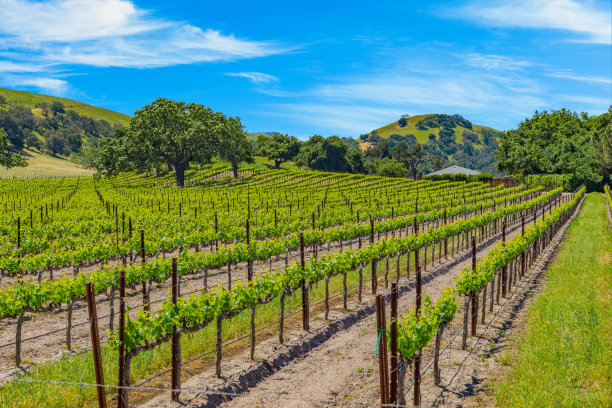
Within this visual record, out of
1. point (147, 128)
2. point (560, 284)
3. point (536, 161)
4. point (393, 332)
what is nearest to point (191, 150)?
point (147, 128)

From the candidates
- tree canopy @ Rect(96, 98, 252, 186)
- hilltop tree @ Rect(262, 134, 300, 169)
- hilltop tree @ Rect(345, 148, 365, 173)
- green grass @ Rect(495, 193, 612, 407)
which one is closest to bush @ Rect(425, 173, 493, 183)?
hilltop tree @ Rect(345, 148, 365, 173)

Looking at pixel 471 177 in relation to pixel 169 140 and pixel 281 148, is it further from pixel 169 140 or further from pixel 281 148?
pixel 169 140

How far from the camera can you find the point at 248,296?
11.1 m

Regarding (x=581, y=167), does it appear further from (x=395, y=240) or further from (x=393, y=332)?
(x=393, y=332)

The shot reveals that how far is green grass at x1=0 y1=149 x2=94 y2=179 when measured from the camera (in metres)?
123

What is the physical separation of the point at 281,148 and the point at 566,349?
4298 inches

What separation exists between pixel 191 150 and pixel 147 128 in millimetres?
7236

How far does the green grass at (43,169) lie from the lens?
403 ft

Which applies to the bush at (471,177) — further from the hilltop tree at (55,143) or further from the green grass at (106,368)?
the hilltop tree at (55,143)

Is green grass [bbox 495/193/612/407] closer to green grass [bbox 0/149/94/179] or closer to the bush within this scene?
the bush

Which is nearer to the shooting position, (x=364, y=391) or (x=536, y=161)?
(x=364, y=391)

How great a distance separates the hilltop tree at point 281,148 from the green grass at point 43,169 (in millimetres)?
53976

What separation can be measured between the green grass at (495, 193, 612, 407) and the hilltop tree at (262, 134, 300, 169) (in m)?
101

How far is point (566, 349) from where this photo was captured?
10695mm
